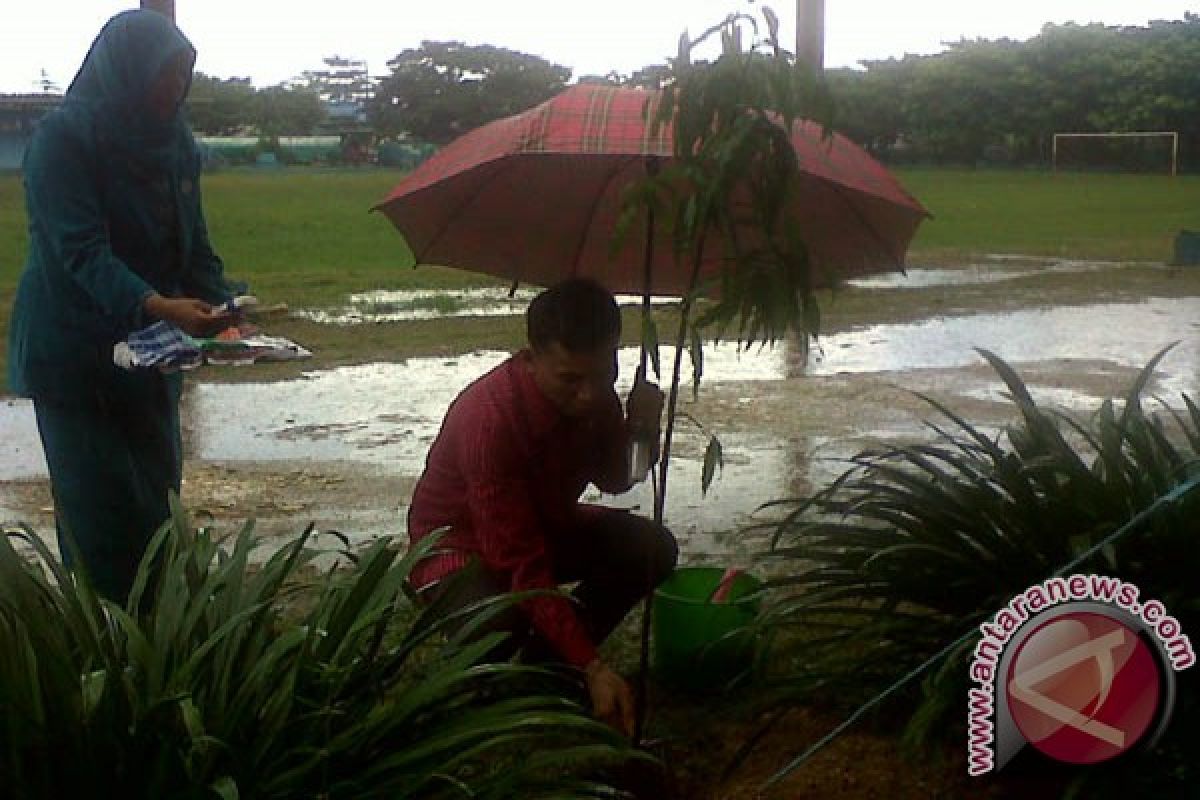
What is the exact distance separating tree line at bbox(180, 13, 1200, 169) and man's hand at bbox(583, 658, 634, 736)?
16.3 metres

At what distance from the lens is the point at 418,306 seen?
48.8 ft

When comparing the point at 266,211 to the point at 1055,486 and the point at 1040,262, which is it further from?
the point at 1055,486

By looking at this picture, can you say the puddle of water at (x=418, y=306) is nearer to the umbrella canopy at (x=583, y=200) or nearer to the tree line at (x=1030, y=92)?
the tree line at (x=1030, y=92)

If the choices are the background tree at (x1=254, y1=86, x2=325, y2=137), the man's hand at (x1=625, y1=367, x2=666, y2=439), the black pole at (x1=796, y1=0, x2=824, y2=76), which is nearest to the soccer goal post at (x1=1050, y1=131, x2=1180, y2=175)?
the black pole at (x1=796, y1=0, x2=824, y2=76)

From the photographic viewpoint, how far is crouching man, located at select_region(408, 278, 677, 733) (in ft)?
10.9

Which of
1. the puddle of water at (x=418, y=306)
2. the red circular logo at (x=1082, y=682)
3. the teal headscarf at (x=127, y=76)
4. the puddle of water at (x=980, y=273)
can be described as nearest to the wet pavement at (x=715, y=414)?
the puddle of water at (x=418, y=306)

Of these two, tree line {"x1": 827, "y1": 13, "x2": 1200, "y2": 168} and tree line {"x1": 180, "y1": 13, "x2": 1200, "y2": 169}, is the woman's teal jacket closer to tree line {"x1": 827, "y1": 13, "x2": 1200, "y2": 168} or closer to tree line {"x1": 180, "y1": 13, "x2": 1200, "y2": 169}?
tree line {"x1": 180, "y1": 13, "x2": 1200, "y2": 169}

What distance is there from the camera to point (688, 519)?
647 cm

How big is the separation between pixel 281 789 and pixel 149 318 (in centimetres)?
153

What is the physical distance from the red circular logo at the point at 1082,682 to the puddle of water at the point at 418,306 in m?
10.4

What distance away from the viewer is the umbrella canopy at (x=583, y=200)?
135 inches

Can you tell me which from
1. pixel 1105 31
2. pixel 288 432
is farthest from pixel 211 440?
pixel 1105 31

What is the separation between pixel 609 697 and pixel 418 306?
1199cm

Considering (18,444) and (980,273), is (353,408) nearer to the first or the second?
(18,444)
